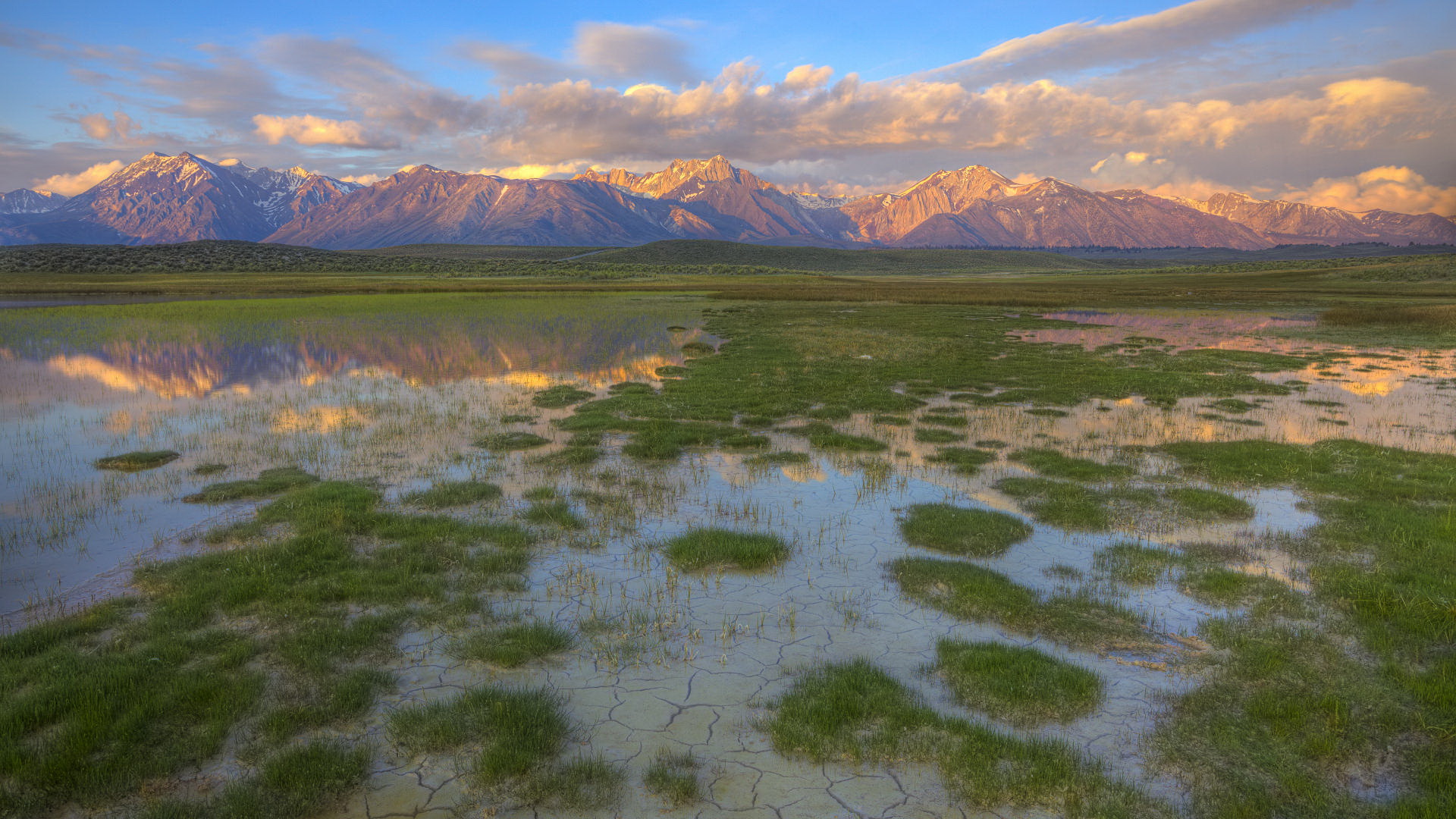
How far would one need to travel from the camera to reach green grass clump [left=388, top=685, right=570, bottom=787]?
6727mm

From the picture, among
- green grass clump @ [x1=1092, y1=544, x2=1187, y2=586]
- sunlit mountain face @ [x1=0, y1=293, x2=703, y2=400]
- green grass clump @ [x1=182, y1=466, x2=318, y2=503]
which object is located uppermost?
sunlit mountain face @ [x1=0, y1=293, x2=703, y2=400]

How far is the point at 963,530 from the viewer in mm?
13148

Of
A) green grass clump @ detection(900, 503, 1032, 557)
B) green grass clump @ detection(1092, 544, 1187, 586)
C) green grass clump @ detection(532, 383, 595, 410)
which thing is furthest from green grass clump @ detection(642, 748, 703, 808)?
green grass clump @ detection(532, 383, 595, 410)

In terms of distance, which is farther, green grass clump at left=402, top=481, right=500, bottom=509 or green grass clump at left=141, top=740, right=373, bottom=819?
green grass clump at left=402, top=481, right=500, bottom=509

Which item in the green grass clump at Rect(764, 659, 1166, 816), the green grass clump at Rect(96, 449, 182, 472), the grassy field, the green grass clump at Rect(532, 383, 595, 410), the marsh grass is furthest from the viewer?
the green grass clump at Rect(532, 383, 595, 410)

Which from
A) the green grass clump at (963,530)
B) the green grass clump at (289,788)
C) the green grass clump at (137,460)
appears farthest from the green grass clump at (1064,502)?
the green grass clump at (137,460)

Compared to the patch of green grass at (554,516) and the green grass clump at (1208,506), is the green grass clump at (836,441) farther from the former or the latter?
the patch of green grass at (554,516)

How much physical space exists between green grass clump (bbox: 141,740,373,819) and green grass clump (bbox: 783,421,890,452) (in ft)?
47.1

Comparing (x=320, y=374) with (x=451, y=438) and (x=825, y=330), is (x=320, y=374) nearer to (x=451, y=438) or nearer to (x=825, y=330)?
(x=451, y=438)

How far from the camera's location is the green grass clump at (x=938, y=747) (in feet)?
20.8

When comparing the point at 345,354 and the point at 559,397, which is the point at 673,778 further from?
the point at 345,354

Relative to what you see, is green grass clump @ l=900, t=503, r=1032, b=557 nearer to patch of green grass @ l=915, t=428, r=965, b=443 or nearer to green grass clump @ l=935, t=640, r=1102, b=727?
green grass clump @ l=935, t=640, r=1102, b=727

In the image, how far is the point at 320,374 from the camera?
98.4 ft

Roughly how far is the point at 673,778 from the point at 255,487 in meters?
13.0
